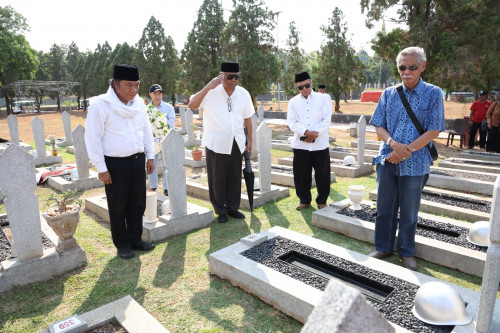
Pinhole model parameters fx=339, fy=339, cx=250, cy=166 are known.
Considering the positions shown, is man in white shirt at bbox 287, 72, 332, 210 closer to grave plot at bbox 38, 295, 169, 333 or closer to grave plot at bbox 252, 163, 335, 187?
grave plot at bbox 252, 163, 335, 187

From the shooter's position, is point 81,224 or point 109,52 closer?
point 81,224

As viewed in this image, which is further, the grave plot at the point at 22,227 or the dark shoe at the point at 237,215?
the dark shoe at the point at 237,215

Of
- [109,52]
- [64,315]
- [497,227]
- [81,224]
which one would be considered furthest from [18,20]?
[497,227]

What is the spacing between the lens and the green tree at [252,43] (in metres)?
20.2

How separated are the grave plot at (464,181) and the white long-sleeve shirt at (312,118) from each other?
10.3 feet

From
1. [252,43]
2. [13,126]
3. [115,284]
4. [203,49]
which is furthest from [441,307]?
[203,49]

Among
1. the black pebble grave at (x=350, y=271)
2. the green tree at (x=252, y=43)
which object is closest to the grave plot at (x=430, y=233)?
the black pebble grave at (x=350, y=271)

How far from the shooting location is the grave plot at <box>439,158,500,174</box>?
769 centimetres

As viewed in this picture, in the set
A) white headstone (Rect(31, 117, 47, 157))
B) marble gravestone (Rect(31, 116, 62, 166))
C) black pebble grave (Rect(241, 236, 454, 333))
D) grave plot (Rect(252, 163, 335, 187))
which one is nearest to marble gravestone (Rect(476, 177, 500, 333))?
black pebble grave (Rect(241, 236, 454, 333))

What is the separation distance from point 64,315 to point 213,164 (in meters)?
2.65

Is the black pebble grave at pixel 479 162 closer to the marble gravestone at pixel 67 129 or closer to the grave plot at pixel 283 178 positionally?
the grave plot at pixel 283 178

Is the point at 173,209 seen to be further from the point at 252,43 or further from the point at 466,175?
the point at 252,43

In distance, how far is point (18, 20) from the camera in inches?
1336

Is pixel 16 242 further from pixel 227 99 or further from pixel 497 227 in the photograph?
pixel 497 227
